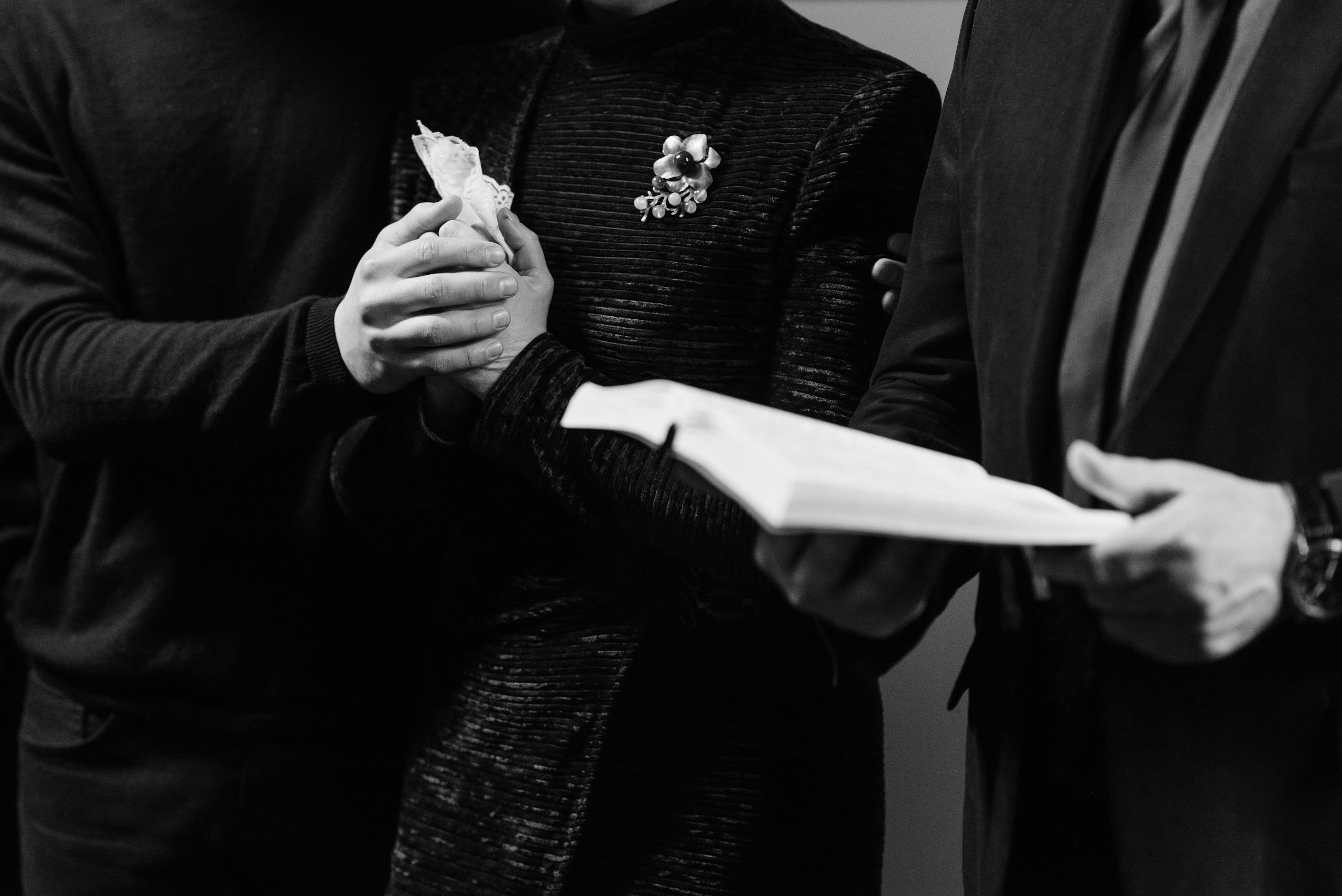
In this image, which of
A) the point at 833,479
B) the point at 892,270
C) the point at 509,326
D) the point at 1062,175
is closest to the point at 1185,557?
the point at 833,479

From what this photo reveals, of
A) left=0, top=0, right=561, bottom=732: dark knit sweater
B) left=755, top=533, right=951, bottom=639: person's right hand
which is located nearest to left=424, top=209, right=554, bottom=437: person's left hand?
left=0, top=0, right=561, bottom=732: dark knit sweater

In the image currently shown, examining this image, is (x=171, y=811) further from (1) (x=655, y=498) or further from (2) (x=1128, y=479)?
(2) (x=1128, y=479)

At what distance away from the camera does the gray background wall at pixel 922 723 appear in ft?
4.96

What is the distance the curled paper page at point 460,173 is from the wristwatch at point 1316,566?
64 cm

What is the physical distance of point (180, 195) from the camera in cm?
124

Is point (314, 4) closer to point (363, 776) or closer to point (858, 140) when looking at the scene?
point (858, 140)

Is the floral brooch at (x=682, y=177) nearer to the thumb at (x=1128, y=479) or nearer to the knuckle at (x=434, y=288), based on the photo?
the knuckle at (x=434, y=288)

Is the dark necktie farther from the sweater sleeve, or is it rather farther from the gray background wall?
the gray background wall

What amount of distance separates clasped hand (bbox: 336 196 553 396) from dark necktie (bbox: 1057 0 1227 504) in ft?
1.44

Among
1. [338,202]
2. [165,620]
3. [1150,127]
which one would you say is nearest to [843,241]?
[1150,127]

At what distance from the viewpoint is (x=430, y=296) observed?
3.28 ft

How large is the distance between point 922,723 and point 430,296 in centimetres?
85

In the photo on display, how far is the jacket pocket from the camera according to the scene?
1.26 meters

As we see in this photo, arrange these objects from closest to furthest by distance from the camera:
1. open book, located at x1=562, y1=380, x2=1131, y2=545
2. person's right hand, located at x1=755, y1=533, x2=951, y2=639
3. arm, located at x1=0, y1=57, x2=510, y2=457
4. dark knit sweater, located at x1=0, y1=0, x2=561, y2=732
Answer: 1. open book, located at x1=562, y1=380, x2=1131, y2=545
2. person's right hand, located at x1=755, y1=533, x2=951, y2=639
3. arm, located at x1=0, y1=57, x2=510, y2=457
4. dark knit sweater, located at x1=0, y1=0, x2=561, y2=732
